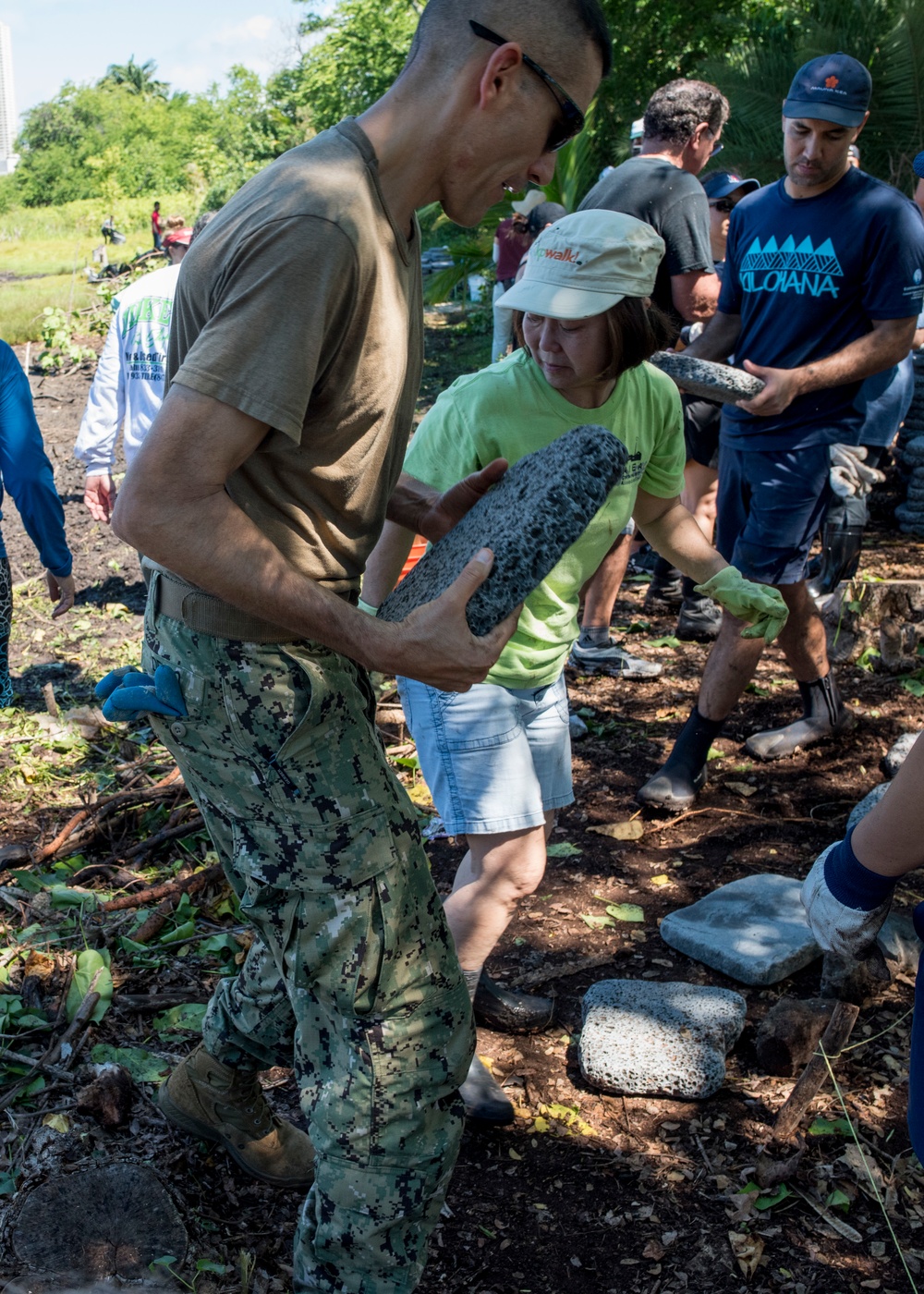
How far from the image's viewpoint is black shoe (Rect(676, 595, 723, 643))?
238 inches

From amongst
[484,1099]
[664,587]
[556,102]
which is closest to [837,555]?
[664,587]

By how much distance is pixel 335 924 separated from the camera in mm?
1867

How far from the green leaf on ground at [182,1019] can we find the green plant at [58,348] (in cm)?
1248

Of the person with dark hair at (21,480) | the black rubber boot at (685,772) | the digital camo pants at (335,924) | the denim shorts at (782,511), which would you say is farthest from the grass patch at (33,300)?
the digital camo pants at (335,924)

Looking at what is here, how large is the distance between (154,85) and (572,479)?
107 m

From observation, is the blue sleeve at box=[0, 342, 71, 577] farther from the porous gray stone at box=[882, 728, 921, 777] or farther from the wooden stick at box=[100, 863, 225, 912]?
the porous gray stone at box=[882, 728, 921, 777]

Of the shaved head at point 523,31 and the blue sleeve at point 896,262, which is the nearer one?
the shaved head at point 523,31

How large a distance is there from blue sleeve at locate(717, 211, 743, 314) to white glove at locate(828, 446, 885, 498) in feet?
3.67

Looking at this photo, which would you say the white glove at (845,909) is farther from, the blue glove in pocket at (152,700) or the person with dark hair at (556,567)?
the blue glove in pocket at (152,700)

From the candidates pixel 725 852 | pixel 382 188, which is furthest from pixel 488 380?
pixel 725 852

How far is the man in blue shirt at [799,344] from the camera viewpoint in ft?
13.6

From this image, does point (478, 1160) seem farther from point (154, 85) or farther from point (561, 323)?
point (154, 85)

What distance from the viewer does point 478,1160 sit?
2.72 m

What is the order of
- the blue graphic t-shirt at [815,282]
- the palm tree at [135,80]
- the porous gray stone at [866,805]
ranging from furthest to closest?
1. the palm tree at [135,80]
2. the blue graphic t-shirt at [815,282]
3. the porous gray stone at [866,805]
